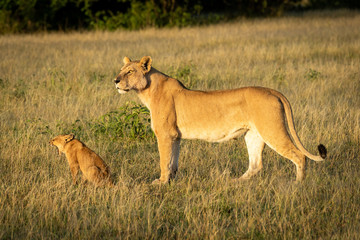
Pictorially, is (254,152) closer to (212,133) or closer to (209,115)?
(212,133)

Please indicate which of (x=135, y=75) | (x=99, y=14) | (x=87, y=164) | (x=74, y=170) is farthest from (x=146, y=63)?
(x=99, y=14)

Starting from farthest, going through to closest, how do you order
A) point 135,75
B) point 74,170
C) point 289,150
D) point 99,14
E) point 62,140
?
point 99,14
point 62,140
point 135,75
point 74,170
point 289,150

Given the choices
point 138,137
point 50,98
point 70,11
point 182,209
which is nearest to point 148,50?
point 50,98

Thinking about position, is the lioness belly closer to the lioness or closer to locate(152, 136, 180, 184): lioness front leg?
the lioness

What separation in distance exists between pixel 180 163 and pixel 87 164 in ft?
4.53

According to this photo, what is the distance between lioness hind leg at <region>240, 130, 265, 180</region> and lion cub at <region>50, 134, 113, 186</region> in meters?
1.55

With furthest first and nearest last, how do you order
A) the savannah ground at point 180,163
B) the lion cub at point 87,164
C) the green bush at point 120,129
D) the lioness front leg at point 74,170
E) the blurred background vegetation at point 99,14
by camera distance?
the blurred background vegetation at point 99,14 < the green bush at point 120,129 < the lioness front leg at point 74,170 < the lion cub at point 87,164 < the savannah ground at point 180,163

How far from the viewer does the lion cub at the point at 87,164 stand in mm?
4840

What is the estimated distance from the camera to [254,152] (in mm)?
5430

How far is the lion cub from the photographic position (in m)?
4.84

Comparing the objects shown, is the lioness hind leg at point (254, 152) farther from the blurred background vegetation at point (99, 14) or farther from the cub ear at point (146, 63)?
the blurred background vegetation at point (99, 14)

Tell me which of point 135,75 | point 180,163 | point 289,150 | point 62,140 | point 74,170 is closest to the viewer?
point 289,150

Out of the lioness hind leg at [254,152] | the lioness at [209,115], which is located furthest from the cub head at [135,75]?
the lioness hind leg at [254,152]

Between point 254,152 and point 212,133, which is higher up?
point 212,133
